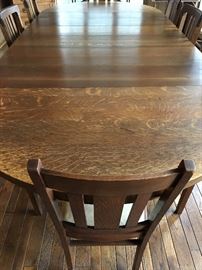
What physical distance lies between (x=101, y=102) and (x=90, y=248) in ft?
2.65

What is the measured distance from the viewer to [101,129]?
991mm

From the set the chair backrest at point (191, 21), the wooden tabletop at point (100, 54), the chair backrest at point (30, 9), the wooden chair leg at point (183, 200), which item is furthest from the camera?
the chair backrest at point (30, 9)

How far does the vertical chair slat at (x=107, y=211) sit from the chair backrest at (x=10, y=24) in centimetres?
150

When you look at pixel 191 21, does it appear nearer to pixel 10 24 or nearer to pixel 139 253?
pixel 10 24

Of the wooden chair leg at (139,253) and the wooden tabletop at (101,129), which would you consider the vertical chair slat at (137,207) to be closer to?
the wooden tabletop at (101,129)

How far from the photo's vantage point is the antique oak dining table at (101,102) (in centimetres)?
85

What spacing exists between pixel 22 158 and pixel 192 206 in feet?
3.95

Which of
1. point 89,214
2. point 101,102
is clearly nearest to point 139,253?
point 89,214

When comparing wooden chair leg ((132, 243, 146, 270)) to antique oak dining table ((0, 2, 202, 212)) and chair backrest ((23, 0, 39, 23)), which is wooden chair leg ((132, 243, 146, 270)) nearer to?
antique oak dining table ((0, 2, 202, 212))

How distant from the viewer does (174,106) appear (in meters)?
1.13

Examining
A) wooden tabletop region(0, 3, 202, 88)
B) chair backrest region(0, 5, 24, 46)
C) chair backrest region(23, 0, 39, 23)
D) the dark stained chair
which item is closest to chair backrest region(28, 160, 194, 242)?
the dark stained chair

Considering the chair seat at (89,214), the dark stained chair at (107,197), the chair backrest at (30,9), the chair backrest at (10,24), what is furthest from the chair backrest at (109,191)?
the chair backrest at (30,9)

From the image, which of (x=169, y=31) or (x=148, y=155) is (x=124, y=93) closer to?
(x=148, y=155)

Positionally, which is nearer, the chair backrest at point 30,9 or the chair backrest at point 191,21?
the chair backrest at point 191,21
